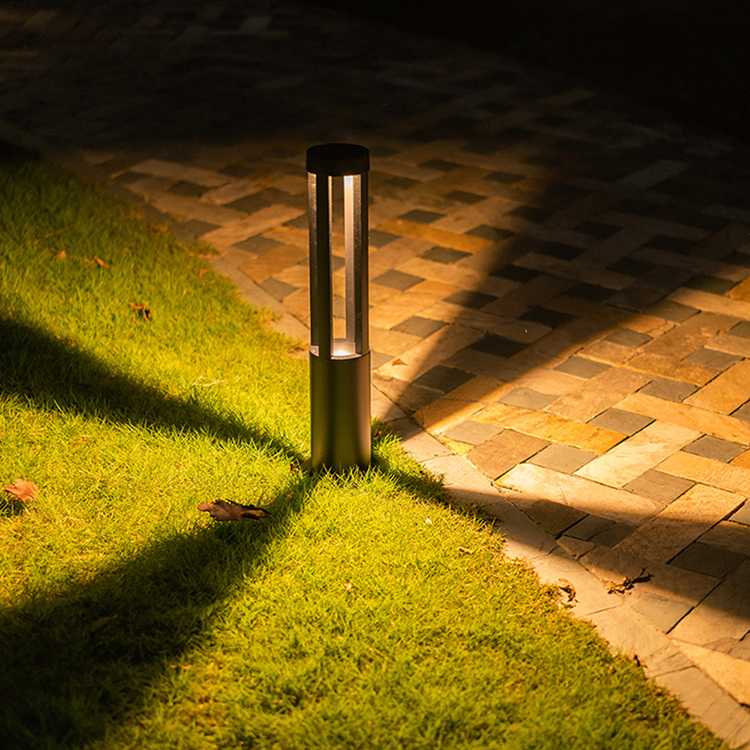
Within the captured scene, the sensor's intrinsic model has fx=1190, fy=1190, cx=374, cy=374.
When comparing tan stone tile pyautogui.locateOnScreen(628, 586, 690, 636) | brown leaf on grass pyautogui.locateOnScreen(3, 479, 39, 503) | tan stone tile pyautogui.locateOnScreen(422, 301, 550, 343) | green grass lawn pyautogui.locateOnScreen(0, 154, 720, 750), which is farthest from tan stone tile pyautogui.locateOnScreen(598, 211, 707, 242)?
brown leaf on grass pyautogui.locateOnScreen(3, 479, 39, 503)

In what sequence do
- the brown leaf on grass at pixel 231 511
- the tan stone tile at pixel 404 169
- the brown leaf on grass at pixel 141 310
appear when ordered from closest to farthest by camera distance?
the brown leaf on grass at pixel 231 511 → the brown leaf on grass at pixel 141 310 → the tan stone tile at pixel 404 169

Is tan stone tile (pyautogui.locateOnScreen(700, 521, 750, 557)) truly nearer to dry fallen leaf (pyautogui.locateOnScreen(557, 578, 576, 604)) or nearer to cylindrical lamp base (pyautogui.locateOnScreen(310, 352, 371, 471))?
dry fallen leaf (pyautogui.locateOnScreen(557, 578, 576, 604))

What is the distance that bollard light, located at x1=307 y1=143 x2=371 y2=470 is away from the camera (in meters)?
3.35

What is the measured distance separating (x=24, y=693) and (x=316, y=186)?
1.54 metres

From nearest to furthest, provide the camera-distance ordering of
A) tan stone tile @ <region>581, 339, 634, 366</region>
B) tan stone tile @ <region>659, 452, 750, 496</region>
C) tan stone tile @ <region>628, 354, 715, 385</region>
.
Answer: tan stone tile @ <region>659, 452, 750, 496</region>, tan stone tile @ <region>628, 354, 715, 385</region>, tan stone tile @ <region>581, 339, 634, 366</region>

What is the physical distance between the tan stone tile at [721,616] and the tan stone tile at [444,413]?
4.02 feet

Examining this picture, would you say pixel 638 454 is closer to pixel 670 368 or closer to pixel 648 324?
pixel 670 368

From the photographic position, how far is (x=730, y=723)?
9.47 feet

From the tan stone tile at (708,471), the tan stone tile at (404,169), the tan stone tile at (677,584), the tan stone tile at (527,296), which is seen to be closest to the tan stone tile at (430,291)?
the tan stone tile at (527,296)

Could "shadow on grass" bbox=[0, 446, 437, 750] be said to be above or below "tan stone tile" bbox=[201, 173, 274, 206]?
below

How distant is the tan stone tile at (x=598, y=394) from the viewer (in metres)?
4.41

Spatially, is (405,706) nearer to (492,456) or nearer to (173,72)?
(492,456)

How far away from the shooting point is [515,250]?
5.84 metres

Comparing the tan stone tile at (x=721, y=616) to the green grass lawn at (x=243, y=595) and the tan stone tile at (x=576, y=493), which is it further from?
the tan stone tile at (x=576, y=493)
